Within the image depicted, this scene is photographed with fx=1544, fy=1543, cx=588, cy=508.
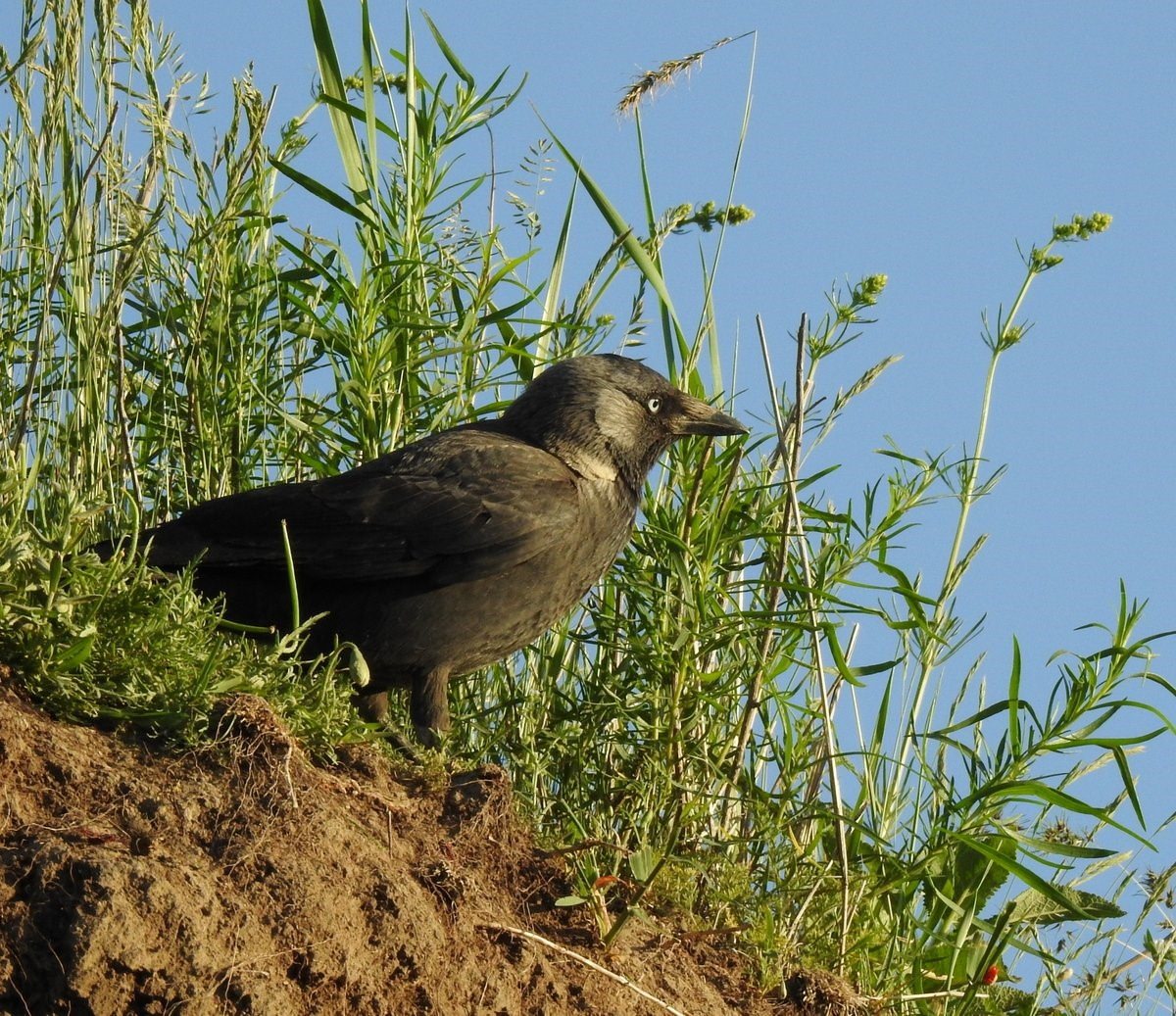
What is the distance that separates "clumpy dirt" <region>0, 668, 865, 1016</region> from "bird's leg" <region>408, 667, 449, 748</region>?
73 cm

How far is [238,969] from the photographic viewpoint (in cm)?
317

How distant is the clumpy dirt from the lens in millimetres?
3082

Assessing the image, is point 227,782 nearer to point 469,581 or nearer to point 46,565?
point 46,565

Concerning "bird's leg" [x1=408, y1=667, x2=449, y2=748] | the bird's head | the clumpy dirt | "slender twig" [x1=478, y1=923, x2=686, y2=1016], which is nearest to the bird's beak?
the bird's head

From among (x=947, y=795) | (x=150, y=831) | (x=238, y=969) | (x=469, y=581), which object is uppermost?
(x=469, y=581)

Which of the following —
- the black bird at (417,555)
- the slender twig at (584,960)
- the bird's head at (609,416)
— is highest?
the bird's head at (609,416)

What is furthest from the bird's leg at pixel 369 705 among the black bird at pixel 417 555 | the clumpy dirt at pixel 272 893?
the clumpy dirt at pixel 272 893

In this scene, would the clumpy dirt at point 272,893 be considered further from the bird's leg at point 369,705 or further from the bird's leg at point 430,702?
the bird's leg at point 369,705

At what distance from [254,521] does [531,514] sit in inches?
33.9

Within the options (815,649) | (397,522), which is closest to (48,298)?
(397,522)

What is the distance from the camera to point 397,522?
15.9 ft

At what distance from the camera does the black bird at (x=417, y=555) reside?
4.79 meters

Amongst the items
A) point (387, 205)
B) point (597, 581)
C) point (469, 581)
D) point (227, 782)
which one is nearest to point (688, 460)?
point (597, 581)

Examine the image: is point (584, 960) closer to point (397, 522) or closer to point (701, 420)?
point (397, 522)
